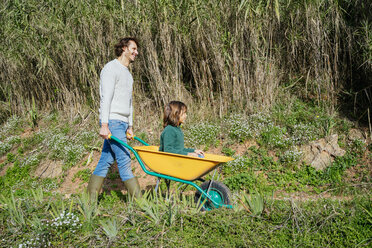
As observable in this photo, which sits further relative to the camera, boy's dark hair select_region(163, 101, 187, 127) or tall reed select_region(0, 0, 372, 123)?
tall reed select_region(0, 0, 372, 123)

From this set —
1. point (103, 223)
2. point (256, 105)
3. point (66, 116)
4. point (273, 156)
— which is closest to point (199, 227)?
point (103, 223)

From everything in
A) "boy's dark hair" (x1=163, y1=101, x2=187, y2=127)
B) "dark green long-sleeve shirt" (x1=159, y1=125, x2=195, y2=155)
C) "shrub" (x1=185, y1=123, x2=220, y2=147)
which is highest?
"boy's dark hair" (x1=163, y1=101, x2=187, y2=127)

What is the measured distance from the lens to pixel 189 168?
8.28 feet

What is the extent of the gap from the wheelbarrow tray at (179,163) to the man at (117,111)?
314 millimetres

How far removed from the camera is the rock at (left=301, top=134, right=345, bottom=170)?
3851mm

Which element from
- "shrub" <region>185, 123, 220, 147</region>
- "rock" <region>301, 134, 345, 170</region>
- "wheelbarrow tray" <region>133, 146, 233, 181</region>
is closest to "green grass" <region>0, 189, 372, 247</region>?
"wheelbarrow tray" <region>133, 146, 233, 181</region>

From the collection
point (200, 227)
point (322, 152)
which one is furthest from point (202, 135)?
point (200, 227)

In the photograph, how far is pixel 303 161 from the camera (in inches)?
155

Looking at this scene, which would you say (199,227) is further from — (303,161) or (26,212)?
(303,161)

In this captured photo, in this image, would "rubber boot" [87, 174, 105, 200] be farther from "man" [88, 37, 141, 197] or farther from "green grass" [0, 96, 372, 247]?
"green grass" [0, 96, 372, 247]

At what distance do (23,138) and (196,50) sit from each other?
13.2ft

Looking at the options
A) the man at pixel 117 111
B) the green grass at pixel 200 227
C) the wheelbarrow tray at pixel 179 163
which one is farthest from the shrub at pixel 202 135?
the green grass at pixel 200 227

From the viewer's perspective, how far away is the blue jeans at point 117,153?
9.55 ft

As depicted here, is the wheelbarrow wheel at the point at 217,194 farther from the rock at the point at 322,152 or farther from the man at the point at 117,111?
the rock at the point at 322,152
